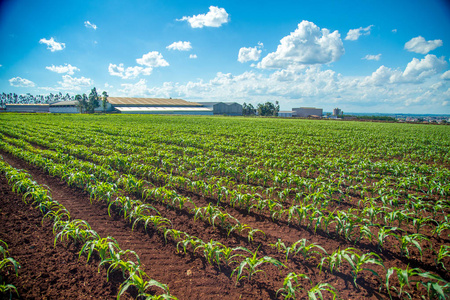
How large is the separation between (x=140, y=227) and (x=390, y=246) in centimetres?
534

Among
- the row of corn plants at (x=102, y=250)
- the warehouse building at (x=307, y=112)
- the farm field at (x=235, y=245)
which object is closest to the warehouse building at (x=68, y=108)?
the farm field at (x=235, y=245)

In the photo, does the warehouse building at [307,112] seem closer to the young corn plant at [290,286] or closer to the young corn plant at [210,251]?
the young corn plant at [210,251]

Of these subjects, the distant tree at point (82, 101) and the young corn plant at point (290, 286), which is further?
the distant tree at point (82, 101)

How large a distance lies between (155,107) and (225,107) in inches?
1273

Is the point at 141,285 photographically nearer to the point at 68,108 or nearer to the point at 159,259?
the point at 159,259

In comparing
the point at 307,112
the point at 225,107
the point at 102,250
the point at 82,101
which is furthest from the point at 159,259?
the point at 307,112

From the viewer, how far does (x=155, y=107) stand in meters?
94.8

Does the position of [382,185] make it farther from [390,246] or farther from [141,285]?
[141,285]

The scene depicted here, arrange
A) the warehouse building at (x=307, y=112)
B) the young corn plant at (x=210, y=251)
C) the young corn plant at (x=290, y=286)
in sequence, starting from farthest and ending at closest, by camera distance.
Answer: the warehouse building at (x=307, y=112)
the young corn plant at (x=210, y=251)
the young corn plant at (x=290, y=286)

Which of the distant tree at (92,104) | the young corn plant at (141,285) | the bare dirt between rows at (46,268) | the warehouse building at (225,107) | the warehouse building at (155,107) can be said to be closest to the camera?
the young corn plant at (141,285)

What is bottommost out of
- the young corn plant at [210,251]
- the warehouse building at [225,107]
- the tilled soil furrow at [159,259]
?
the tilled soil furrow at [159,259]

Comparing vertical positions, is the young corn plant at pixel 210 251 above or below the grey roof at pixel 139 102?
below

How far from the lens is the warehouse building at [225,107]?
3996 inches

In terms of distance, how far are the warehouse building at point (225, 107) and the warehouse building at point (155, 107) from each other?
311cm
